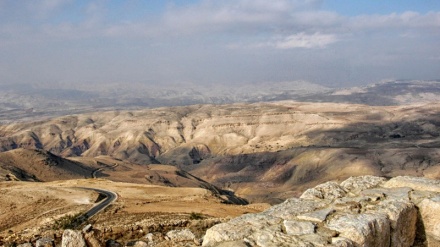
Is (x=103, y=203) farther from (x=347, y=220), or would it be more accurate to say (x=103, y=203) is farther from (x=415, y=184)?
(x=347, y=220)

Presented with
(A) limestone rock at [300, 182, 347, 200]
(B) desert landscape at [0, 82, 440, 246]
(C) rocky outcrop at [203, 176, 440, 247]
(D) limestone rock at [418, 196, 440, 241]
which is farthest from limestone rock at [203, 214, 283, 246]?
(D) limestone rock at [418, 196, 440, 241]

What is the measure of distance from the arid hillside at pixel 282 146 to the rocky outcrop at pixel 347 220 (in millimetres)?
76430

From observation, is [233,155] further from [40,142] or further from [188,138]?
[40,142]

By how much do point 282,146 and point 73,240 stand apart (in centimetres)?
14324

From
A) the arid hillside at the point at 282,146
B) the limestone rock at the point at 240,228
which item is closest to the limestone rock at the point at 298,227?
the limestone rock at the point at 240,228

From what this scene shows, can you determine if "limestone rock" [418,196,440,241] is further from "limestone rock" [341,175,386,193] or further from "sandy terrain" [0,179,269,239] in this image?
"sandy terrain" [0,179,269,239]

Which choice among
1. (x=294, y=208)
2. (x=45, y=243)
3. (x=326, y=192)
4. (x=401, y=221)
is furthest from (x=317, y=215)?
(x=45, y=243)

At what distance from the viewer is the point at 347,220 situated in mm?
9656

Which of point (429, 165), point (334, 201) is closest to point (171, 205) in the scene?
point (334, 201)

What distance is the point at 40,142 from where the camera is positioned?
19738 cm

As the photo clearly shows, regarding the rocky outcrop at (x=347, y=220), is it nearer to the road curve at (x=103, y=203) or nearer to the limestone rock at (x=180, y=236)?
the limestone rock at (x=180, y=236)

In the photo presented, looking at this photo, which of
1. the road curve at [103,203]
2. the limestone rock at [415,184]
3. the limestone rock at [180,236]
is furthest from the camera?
the road curve at [103,203]

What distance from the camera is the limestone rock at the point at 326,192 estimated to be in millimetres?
12320

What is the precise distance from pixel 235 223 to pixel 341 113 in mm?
190267
